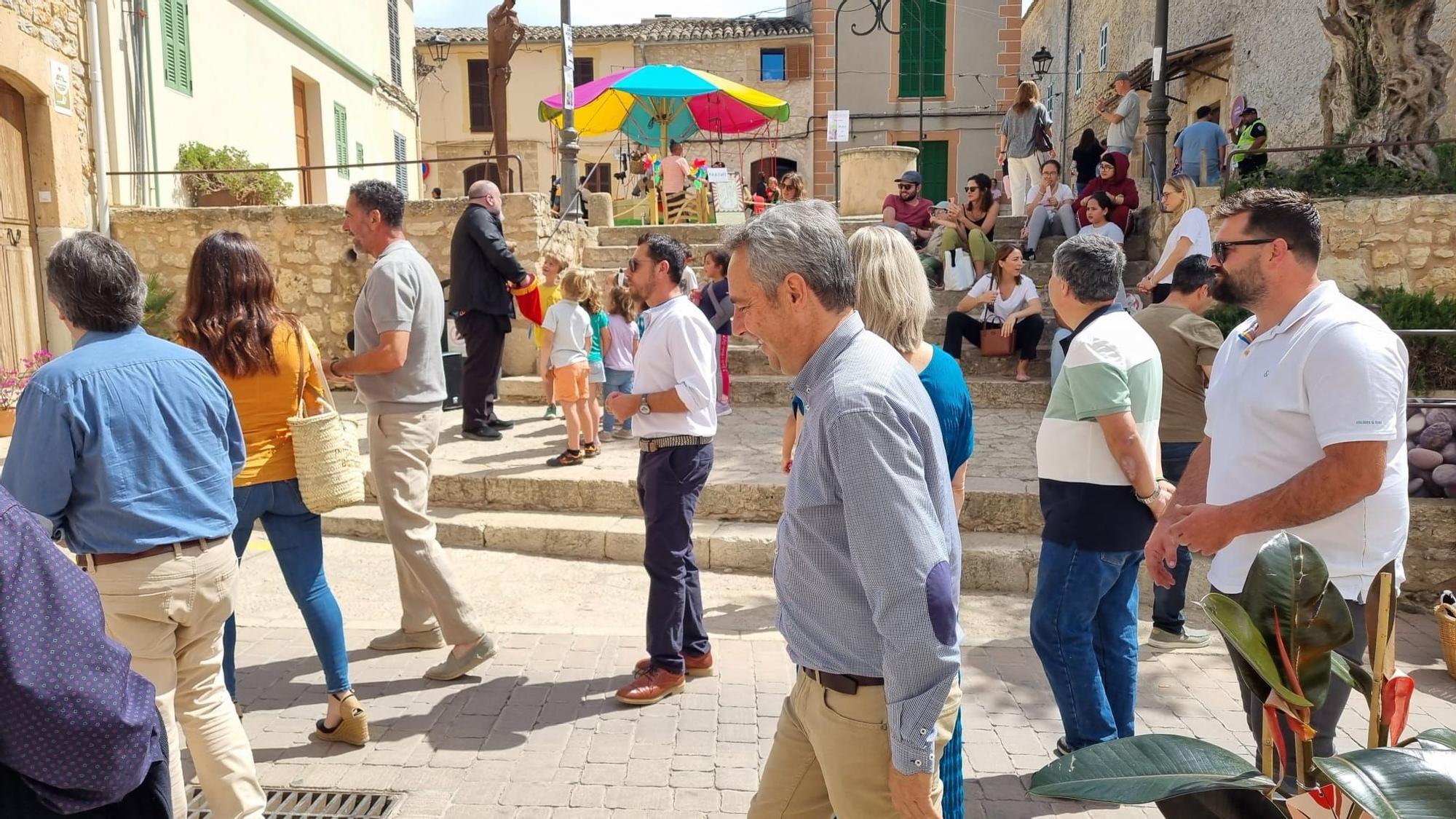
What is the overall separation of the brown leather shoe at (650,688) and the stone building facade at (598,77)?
23397mm

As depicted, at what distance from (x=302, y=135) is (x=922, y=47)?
1487cm

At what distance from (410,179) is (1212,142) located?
14968 millimetres

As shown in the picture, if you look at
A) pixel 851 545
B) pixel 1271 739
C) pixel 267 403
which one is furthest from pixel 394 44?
Result: pixel 1271 739

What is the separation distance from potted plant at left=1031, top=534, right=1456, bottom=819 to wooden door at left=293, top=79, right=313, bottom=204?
48.5ft

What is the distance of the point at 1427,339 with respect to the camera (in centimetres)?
754

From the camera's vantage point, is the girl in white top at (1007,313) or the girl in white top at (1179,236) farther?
the girl in white top at (1007,313)

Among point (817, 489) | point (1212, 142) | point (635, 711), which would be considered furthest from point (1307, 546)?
point (1212, 142)

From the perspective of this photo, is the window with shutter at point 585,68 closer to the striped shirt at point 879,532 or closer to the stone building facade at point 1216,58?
the stone building facade at point 1216,58

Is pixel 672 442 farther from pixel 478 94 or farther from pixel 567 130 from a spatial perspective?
pixel 478 94

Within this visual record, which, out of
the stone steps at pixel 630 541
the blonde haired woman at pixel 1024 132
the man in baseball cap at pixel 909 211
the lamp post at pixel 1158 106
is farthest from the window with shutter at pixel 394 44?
the stone steps at pixel 630 541

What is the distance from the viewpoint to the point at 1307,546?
1283 millimetres

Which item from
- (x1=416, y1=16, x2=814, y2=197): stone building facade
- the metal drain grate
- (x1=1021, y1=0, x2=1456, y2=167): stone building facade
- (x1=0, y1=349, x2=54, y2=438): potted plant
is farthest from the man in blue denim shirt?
(x1=416, y1=16, x2=814, y2=197): stone building facade

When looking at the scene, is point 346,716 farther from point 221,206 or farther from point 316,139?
point 316,139

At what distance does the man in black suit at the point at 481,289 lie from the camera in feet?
23.9
